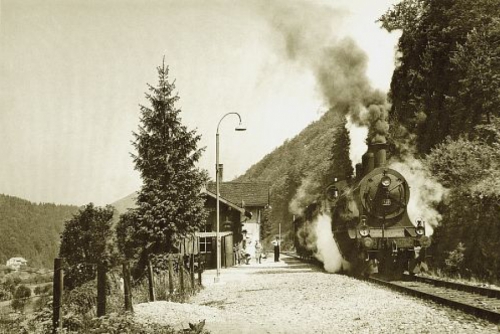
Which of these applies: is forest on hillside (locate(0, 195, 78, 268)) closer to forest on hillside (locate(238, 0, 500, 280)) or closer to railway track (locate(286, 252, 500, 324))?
forest on hillside (locate(238, 0, 500, 280))

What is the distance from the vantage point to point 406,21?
3094 centimetres

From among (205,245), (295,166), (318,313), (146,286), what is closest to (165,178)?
(146,286)

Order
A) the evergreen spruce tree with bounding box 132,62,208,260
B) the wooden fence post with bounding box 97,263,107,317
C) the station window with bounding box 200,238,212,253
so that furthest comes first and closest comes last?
the station window with bounding box 200,238,212,253 < the evergreen spruce tree with bounding box 132,62,208,260 < the wooden fence post with bounding box 97,263,107,317

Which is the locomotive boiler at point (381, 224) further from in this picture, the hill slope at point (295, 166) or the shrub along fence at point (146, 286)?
the hill slope at point (295, 166)

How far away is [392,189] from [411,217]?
280 cm

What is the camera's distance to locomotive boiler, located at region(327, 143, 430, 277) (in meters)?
18.1

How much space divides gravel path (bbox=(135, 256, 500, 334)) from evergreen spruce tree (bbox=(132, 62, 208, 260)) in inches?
309

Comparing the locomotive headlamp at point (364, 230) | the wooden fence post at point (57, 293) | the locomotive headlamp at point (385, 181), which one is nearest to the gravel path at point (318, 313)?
the wooden fence post at point (57, 293)

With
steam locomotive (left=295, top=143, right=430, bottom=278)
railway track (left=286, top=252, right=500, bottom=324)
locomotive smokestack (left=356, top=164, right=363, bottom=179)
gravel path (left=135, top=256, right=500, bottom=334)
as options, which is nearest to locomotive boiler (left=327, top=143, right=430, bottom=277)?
steam locomotive (left=295, top=143, right=430, bottom=278)

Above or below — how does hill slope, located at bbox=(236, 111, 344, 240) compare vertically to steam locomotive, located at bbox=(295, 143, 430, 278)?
above

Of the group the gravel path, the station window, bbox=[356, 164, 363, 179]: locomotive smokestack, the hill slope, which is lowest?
the gravel path

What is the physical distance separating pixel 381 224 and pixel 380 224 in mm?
41

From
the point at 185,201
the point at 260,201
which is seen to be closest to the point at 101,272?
the point at 185,201

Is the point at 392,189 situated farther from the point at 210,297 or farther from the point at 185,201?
the point at 185,201
